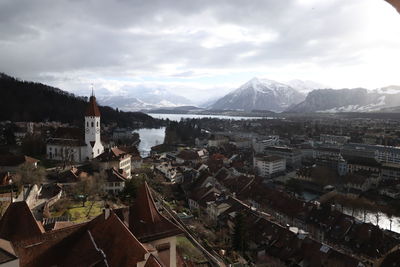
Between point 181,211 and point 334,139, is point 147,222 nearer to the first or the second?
point 181,211

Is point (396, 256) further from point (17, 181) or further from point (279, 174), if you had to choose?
point (279, 174)

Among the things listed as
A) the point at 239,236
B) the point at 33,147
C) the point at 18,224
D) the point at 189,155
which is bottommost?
the point at 239,236

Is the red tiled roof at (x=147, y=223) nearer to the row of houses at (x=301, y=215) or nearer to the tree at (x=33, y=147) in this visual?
the row of houses at (x=301, y=215)

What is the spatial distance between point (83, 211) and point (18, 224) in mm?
7985

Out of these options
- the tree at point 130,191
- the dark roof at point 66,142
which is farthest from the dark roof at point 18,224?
the dark roof at point 66,142

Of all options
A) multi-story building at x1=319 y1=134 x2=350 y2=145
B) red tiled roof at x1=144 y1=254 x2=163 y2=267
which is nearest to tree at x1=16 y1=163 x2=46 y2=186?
red tiled roof at x1=144 y1=254 x2=163 y2=267

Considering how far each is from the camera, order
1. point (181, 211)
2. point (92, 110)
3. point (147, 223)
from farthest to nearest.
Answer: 1. point (92, 110)
2. point (181, 211)
3. point (147, 223)

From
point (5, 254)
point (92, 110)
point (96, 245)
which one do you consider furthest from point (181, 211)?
point (5, 254)

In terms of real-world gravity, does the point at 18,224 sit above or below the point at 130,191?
above

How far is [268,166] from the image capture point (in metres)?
50.9

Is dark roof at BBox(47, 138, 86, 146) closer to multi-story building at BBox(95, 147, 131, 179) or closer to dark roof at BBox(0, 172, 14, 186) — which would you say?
multi-story building at BBox(95, 147, 131, 179)

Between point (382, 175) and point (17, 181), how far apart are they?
49.7m

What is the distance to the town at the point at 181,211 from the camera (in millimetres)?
8453

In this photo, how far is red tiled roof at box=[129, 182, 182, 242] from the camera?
34.1 feet
